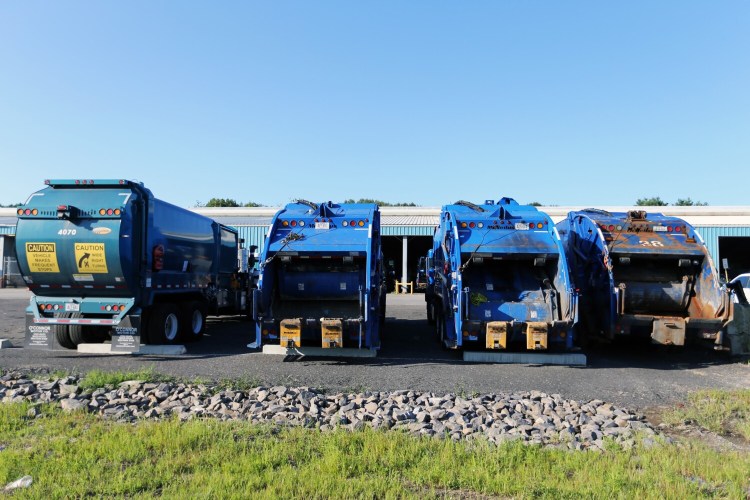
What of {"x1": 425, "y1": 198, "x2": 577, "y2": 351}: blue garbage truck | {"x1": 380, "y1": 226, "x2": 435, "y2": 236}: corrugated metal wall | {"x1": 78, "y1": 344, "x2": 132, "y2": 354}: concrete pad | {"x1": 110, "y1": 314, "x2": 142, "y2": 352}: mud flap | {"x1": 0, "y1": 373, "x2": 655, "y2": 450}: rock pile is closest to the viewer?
{"x1": 0, "y1": 373, "x2": 655, "y2": 450}: rock pile

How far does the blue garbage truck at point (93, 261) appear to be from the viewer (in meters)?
8.60

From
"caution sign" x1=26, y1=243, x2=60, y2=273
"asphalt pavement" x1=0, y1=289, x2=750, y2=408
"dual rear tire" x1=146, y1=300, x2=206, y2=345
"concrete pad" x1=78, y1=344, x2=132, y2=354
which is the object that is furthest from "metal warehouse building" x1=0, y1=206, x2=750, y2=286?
"caution sign" x1=26, y1=243, x2=60, y2=273

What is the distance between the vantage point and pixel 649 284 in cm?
927

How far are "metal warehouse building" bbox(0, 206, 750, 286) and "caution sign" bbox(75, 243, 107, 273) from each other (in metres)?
18.1

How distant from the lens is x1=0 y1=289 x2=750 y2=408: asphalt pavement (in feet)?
22.7

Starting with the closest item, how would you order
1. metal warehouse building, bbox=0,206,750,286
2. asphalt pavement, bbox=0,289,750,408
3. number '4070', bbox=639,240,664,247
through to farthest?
asphalt pavement, bbox=0,289,750,408 < number '4070', bbox=639,240,664,247 < metal warehouse building, bbox=0,206,750,286

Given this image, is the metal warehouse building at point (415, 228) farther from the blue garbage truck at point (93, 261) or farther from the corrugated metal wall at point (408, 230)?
the blue garbage truck at point (93, 261)

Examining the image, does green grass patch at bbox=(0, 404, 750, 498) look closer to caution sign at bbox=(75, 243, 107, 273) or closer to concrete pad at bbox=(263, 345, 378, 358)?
concrete pad at bbox=(263, 345, 378, 358)

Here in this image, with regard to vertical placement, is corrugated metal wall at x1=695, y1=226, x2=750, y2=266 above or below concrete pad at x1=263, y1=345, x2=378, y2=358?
above

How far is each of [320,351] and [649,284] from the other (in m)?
6.11

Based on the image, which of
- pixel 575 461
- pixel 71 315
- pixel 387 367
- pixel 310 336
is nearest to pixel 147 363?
pixel 71 315

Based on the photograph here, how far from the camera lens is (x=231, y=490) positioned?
3461mm

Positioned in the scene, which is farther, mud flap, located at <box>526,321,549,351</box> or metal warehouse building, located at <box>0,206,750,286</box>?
metal warehouse building, located at <box>0,206,750,286</box>

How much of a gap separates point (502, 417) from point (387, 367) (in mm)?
3081
